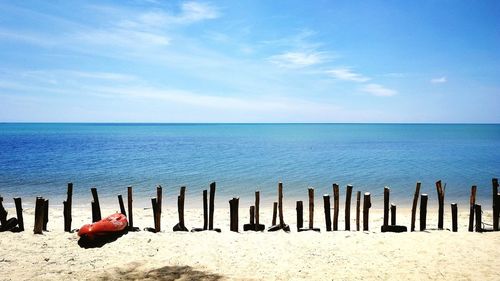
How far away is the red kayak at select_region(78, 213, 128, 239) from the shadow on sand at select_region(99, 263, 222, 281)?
1934 mm

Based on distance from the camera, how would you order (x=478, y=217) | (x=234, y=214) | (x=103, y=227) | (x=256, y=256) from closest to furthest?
(x=256, y=256) → (x=103, y=227) → (x=478, y=217) → (x=234, y=214)

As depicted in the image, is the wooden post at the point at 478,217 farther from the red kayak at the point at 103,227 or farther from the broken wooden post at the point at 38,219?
the broken wooden post at the point at 38,219

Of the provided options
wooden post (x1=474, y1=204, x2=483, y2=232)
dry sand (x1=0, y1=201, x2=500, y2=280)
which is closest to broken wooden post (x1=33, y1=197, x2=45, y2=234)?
dry sand (x1=0, y1=201, x2=500, y2=280)

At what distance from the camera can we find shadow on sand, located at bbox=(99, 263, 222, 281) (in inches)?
307

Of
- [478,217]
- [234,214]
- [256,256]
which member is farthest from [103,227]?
[478,217]

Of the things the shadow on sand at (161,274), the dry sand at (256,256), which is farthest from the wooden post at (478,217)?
the shadow on sand at (161,274)

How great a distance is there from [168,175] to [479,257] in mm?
24619

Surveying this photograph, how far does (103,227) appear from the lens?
32.3ft

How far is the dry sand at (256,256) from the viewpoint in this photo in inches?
316

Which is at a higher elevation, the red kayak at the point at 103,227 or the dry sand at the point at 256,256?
the red kayak at the point at 103,227

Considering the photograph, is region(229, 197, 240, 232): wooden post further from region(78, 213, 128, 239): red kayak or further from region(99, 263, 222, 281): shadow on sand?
region(78, 213, 128, 239): red kayak

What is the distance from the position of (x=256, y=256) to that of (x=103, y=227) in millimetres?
4408

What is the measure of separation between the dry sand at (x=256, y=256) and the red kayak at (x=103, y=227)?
0.34m

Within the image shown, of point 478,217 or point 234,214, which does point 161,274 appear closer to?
point 234,214
